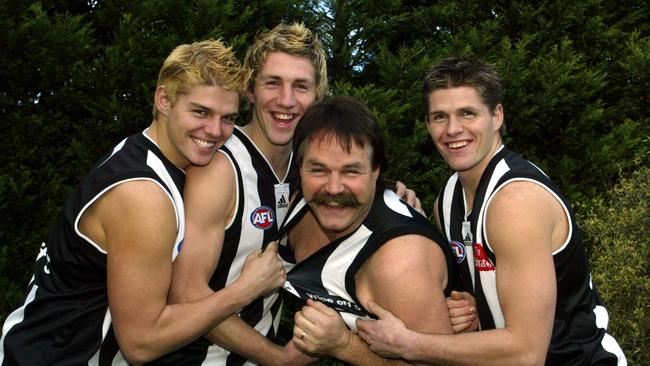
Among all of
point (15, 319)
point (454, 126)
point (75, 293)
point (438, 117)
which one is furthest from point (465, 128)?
point (15, 319)

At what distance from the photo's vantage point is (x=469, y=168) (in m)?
3.65

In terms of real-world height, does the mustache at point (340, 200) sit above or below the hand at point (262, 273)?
above

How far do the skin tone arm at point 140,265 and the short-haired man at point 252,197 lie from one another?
9.0 inches

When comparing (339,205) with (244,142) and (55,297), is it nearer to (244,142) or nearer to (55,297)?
(244,142)

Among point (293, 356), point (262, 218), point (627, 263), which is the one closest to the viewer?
point (262, 218)

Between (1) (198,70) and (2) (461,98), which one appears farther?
(2) (461,98)

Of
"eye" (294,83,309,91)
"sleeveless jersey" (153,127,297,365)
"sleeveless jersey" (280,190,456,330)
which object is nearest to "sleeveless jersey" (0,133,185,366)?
"sleeveless jersey" (153,127,297,365)

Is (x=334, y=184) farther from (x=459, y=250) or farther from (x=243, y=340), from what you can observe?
(x=243, y=340)

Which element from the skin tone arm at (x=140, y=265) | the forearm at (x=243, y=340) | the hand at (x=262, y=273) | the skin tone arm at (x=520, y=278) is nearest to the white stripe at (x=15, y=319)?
the skin tone arm at (x=140, y=265)

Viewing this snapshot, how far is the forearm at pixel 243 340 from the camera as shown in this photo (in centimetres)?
371

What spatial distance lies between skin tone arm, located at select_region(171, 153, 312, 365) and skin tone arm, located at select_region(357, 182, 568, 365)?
0.97m

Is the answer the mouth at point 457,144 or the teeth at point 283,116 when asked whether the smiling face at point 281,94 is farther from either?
the mouth at point 457,144

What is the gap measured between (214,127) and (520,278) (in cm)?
155

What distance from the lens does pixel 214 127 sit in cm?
357
